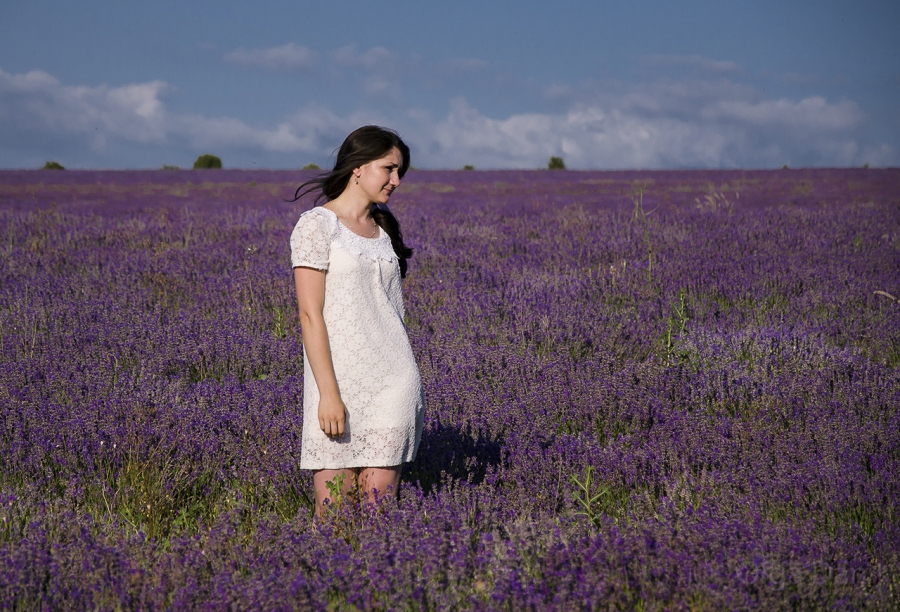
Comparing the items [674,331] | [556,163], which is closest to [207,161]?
[556,163]

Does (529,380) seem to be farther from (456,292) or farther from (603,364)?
(456,292)

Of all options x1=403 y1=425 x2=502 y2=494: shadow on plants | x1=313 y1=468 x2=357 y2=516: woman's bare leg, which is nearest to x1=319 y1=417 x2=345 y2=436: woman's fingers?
x1=313 y1=468 x2=357 y2=516: woman's bare leg

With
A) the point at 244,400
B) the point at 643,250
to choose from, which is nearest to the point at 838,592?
the point at 244,400

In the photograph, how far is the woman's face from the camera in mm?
2379

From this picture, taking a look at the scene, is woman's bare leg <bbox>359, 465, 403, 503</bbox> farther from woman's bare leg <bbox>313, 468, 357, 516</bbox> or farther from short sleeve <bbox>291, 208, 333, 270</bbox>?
short sleeve <bbox>291, 208, 333, 270</bbox>

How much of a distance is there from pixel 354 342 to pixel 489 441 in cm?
111

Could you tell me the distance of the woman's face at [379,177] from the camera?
93.7 inches

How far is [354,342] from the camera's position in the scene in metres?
2.29

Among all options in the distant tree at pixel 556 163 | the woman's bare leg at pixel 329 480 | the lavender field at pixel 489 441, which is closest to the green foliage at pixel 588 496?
the lavender field at pixel 489 441

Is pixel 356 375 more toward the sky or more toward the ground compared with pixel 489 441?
more toward the sky

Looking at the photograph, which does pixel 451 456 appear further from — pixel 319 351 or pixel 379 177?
pixel 379 177

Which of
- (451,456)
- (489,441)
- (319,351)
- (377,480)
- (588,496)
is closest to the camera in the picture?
(319,351)

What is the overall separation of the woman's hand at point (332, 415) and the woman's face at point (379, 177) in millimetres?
635

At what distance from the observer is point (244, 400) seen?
344 centimetres
